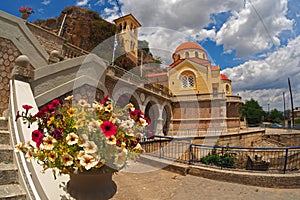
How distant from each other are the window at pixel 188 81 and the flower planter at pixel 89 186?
25256 millimetres

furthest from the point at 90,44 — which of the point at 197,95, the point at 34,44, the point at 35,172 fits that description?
the point at 35,172

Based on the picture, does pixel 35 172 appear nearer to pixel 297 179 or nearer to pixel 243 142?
pixel 297 179

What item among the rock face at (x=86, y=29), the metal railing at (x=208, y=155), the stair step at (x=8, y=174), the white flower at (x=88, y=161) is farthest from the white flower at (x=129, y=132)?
the rock face at (x=86, y=29)

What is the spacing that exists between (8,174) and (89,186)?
1.65 meters

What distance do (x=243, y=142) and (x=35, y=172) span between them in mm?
20468

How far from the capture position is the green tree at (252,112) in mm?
49594

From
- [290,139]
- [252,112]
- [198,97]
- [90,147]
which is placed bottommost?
[290,139]

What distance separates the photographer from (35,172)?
2256 mm

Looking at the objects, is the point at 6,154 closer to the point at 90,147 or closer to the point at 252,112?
the point at 90,147

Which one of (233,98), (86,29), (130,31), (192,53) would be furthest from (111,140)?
(130,31)

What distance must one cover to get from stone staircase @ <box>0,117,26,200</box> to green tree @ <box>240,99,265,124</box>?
51413 mm

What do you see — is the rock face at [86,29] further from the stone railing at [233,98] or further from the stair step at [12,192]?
the stair step at [12,192]

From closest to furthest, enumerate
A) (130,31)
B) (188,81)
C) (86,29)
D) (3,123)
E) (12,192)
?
(12,192), (3,123), (86,29), (188,81), (130,31)

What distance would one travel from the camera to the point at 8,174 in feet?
8.43
